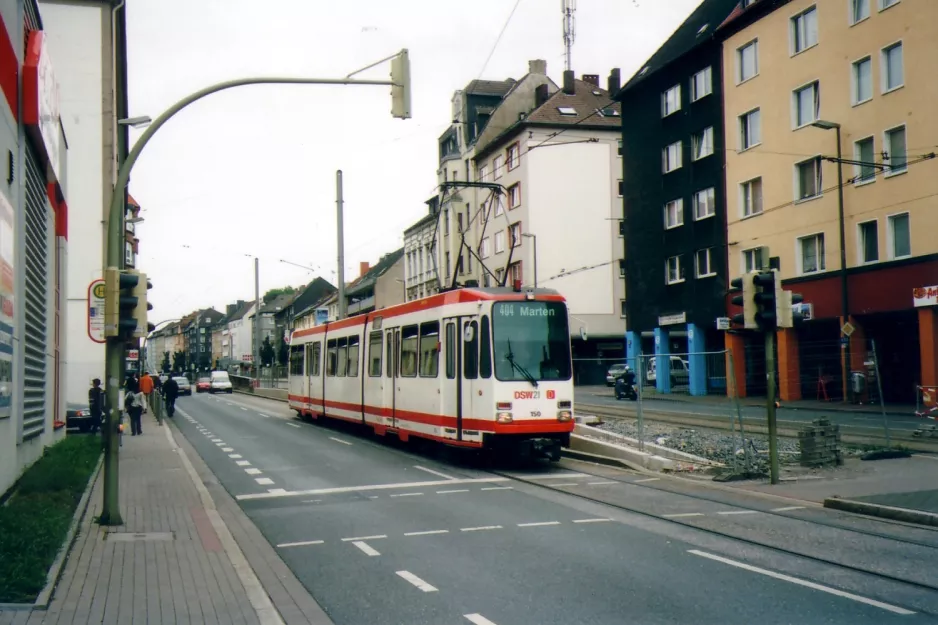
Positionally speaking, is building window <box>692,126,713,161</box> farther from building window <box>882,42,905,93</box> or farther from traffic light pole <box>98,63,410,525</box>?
traffic light pole <box>98,63,410,525</box>

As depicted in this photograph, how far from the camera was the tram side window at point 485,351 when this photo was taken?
17094 millimetres

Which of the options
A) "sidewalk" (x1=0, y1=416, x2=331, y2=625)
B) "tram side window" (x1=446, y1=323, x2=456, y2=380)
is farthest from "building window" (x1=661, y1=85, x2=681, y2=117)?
"sidewalk" (x1=0, y1=416, x2=331, y2=625)

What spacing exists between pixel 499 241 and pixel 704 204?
24.3m

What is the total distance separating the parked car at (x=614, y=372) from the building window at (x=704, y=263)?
5120 millimetres

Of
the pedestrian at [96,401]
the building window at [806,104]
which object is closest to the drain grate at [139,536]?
the pedestrian at [96,401]

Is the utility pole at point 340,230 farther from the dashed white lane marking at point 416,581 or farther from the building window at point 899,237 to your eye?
the dashed white lane marking at point 416,581

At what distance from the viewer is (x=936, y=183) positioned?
29688 mm

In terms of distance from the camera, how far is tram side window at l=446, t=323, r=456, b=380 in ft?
59.3

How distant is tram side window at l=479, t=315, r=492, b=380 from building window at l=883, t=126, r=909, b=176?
1886 centimetres

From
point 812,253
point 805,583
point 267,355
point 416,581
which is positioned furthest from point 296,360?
point 267,355

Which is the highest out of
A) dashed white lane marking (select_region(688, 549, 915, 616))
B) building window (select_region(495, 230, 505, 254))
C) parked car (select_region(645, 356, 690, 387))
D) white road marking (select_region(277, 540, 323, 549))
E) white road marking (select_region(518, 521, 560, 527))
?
building window (select_region(495, 230, 505, 254))

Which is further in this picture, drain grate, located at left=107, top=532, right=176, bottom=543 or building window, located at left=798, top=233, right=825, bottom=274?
building window, located at left=798, top=233, right=825, bottom=274

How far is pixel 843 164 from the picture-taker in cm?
3328

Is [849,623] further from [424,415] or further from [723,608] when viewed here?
[424,415]
